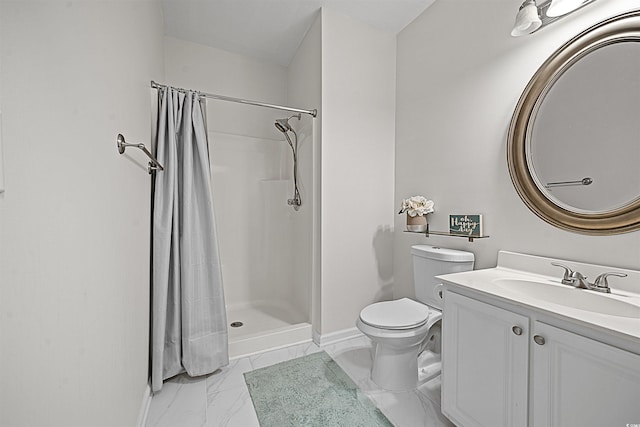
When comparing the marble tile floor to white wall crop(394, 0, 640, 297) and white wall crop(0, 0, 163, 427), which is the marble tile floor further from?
white wall crop(394, 0, 640, 297)

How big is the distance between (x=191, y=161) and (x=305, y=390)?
61.2 inches

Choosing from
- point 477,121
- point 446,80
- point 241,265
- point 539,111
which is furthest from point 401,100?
point 241,265

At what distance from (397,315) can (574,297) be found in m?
0.83

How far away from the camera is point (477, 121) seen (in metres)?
1.74

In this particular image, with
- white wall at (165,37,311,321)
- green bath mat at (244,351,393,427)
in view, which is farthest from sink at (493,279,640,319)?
white wall at (165,37,311,321)

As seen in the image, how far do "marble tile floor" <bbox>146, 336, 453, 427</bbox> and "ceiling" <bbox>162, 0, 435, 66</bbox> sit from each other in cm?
260

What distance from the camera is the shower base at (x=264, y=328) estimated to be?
2.04m

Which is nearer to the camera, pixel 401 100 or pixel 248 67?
pixel 401 100

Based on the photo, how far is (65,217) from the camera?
648 millimetres

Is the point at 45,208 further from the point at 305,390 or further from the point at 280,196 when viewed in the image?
the point at 280,196

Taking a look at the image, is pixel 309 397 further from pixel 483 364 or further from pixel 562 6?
pixel 562 6

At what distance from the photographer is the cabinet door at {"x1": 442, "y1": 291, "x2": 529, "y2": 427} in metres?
1.03

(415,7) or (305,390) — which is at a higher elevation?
(415,7)

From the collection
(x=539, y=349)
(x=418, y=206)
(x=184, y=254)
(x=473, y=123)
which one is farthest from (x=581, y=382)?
(x=184, y=254)
